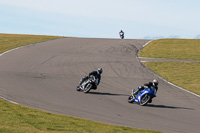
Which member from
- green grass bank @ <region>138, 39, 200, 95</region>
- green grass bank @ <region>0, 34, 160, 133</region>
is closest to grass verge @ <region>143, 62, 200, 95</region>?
green grass bank @ <region>138, 39, 200, 95</region>

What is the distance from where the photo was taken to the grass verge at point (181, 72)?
86.9ft

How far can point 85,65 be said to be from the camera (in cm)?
3075

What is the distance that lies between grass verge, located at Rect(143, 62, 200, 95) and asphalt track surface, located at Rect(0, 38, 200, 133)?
1334 millimetres

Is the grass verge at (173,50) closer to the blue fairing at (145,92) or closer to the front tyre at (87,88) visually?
the front tyre at (87,88)

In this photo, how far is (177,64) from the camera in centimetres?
3459

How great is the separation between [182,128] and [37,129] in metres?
6.25

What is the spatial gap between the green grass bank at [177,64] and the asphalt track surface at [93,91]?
1.51m

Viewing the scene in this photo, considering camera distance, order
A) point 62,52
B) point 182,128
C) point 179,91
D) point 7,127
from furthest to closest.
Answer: point 62,52 < point 179,91 < point 182,128 < point 7,127

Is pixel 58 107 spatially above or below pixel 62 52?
below

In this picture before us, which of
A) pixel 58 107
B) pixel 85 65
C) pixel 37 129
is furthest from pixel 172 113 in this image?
pixel 85 65

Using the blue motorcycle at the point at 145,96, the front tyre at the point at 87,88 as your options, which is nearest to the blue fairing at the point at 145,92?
the blue motorcycle at the point at 145,96

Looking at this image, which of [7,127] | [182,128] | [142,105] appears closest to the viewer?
[7,127]

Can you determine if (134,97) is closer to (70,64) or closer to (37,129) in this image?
(37,129)

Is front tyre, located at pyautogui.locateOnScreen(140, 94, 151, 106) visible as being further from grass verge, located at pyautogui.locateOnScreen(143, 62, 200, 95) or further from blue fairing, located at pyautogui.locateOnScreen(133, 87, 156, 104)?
grass verge, located at pyautogui.locateOnScreen(143, 62, 200, 95)
